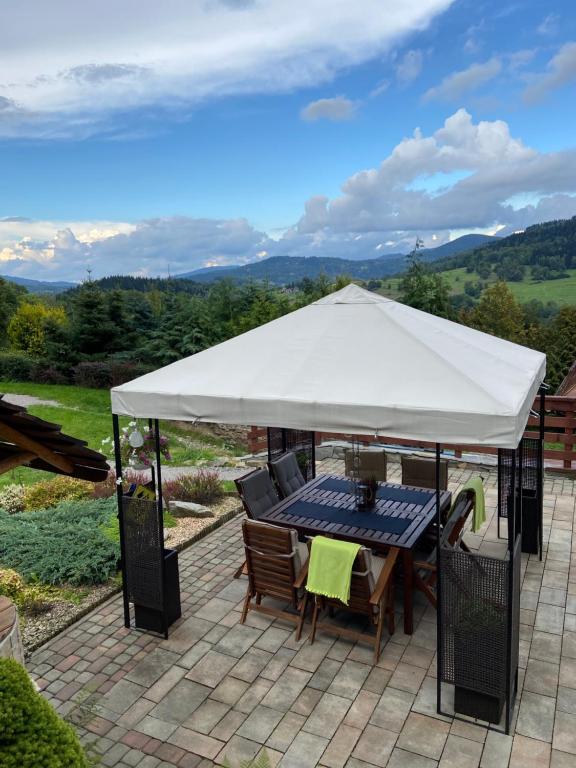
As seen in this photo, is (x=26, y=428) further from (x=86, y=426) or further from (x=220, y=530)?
(x=86, y=426)

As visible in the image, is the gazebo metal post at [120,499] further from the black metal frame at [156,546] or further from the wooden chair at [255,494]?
the wooden chair at [255,494]

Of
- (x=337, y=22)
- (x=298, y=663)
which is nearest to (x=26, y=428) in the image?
(x=298, y=663)

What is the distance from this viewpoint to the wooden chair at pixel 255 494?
16.8 feet

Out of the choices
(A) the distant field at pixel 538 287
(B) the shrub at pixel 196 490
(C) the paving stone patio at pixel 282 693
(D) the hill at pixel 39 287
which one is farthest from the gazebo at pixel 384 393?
(A) the distant field at pixel 538 287

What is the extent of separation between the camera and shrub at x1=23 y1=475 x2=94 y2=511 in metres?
7.65

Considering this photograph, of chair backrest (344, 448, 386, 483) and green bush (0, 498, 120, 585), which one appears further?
chair backrest (344, 448, 386, 483)

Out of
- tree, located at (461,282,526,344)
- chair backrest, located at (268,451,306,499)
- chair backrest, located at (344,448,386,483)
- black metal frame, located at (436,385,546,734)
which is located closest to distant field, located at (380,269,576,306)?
tree, located at (461,282,526,344)

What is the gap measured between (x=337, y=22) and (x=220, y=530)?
10648mm

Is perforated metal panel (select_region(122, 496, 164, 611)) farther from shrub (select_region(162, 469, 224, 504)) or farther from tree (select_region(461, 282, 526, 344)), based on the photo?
tree (select_region(461, 282, 526, 344))

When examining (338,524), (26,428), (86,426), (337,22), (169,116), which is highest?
(169,116)

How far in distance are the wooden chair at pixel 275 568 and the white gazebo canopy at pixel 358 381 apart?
3.20 ft

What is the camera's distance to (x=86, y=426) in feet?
49.9

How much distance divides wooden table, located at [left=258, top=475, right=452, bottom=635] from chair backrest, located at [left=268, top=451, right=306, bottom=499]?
23cm

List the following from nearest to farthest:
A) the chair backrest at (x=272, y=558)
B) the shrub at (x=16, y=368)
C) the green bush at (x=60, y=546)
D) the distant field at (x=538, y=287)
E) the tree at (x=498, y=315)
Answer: the chair backrest at (x=272, y=558), the green bush at (x=60, y=546), the shrub at (x=16, y=368), the tree at (x=498, y=315), the distant field at (x=538, y=287)
